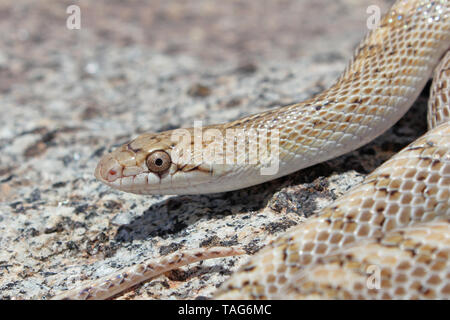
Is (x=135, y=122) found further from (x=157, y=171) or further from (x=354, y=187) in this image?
(x=354, y=187)

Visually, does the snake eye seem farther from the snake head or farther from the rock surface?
the rock surface

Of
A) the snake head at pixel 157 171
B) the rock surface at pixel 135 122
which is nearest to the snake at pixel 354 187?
the snake head at pixel 157 171

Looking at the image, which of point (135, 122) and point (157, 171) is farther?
point (135, 122)

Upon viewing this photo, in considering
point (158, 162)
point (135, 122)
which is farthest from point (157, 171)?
point (135, 122)

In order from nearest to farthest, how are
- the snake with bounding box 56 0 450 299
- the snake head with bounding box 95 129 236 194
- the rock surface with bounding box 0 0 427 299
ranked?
the snake with bounding box 56 0 450 299
the rock surface with bounding box 0 0 427 299
the snake head with bounding box 95 129 236 194

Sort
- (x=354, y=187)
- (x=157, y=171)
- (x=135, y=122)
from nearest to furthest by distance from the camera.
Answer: (x=354, y=187)
(x=157, y=171)
(x=135, y=122)

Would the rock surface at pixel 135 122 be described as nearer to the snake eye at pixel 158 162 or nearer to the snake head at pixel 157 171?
the snake head at pixel 157 171

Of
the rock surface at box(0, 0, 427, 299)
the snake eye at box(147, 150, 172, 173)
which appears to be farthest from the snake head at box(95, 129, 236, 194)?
the rock surface at box(0, 0, 427, 299)
